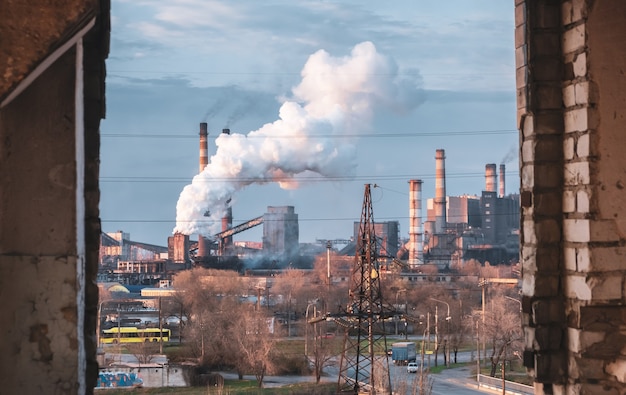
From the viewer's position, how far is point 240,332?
35406 mm

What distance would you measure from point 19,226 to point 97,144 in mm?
784

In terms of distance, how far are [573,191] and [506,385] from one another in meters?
27.0

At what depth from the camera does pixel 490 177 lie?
9175cm

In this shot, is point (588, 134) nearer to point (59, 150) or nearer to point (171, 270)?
point (59, 150)

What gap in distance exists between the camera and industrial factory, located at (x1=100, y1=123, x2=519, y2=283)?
72.8 metres

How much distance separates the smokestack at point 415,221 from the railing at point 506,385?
38954 mm

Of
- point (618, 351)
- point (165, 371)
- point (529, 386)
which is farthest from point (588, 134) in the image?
point (165, 371)

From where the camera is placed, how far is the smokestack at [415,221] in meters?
71.1

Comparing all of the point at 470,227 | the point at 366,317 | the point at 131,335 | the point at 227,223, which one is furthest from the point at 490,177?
the point at 366,317

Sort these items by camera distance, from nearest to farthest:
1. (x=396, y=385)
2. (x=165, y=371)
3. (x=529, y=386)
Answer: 1. (x=396, y=385)
2. (x=529, y=386)
3. (x=165, y=371)

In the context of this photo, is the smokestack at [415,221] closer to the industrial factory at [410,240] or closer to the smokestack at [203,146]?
the industrial factory at [410,240]

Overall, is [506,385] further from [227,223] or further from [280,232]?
[280,232]

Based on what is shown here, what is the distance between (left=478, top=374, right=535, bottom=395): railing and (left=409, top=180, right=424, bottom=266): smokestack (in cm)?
3895

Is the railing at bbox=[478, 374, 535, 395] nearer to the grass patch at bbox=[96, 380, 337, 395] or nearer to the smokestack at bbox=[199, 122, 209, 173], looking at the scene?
the grass patch at bbox=[96, 380, 337, 395]
